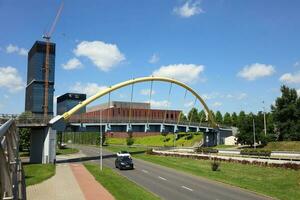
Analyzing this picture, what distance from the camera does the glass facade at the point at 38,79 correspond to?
6334 inches

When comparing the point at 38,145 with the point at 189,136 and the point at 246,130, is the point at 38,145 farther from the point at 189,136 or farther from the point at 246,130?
the point at 189,136

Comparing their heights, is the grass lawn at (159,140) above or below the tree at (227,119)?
below

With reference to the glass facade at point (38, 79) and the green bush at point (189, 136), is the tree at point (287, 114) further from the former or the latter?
the glass facade at point (38, 79)

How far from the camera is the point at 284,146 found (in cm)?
8762

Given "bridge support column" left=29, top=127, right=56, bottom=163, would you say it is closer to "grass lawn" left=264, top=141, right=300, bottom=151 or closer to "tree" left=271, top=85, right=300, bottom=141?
"grass lawn" left=264, top=141, right=300, bottom=151

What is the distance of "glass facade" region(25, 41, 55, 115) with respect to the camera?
161 metres

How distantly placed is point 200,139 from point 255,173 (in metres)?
89.8

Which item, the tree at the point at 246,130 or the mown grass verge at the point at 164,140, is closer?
the tree at the point at 246,130

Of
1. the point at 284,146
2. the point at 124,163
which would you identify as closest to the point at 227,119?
the point at 284,146

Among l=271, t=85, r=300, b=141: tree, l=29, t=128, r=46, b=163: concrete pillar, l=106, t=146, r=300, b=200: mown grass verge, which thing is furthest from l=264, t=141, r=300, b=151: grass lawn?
l=29, t=128, r=46, b=163: concrete pillar

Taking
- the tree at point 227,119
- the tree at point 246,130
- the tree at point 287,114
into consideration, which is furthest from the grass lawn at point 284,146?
the tree at point 227,119

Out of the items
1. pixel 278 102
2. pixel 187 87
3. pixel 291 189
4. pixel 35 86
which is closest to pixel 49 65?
pixel 35 86

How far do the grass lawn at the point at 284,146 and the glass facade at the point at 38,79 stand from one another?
9854 cm

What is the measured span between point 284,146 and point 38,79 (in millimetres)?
109494
